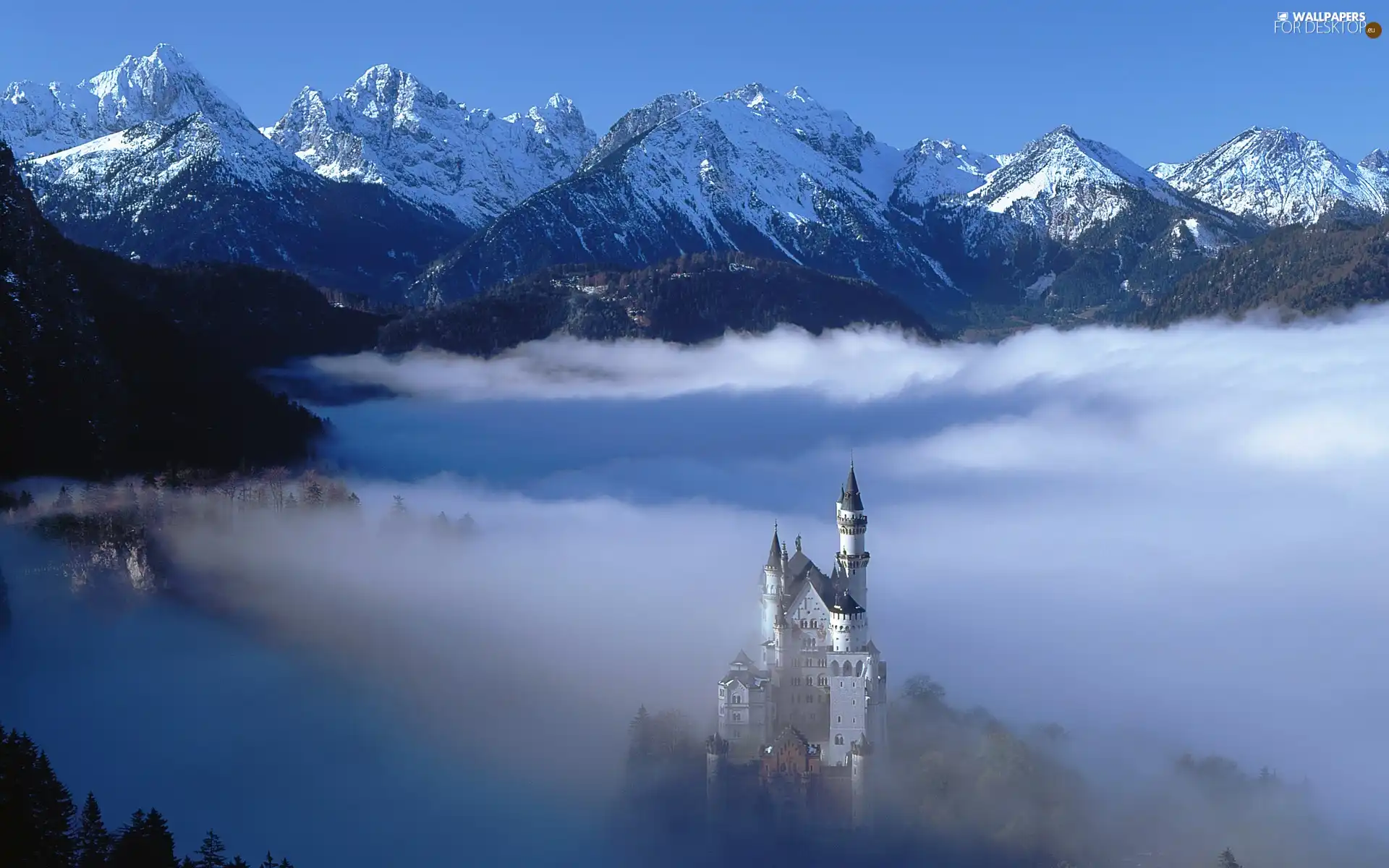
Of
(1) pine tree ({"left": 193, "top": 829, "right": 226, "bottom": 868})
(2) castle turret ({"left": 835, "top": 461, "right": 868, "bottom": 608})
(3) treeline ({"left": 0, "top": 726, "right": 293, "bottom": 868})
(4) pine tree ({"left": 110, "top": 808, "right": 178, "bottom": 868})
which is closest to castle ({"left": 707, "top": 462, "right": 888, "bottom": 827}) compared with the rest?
(2) castle turret ({"left": 835, "top": 461, "right": 868, "bottom": 608})

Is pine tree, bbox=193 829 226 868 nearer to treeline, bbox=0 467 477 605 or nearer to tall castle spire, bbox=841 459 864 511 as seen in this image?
tall castle spire, bbox=841 459 864 511

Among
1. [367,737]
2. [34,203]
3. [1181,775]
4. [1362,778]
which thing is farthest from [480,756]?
[1362,778]

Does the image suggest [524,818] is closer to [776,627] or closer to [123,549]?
[776,627]

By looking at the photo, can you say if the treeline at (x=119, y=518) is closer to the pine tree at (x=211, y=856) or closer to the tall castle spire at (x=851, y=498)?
the pine tree at (x=211, y=856)

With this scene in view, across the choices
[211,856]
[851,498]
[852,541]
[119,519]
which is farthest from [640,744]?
[119,519]

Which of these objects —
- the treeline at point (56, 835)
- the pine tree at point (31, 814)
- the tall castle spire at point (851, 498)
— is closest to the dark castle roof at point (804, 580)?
the tall castle spire at point (851, 498)

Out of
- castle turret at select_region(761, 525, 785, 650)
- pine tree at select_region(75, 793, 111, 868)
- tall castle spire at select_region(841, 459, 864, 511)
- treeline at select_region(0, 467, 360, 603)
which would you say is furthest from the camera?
treeline at select_region(0, 467, 360, 603)

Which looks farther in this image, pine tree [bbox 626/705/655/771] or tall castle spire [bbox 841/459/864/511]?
pine tree [bbox 626/705/655/771]
